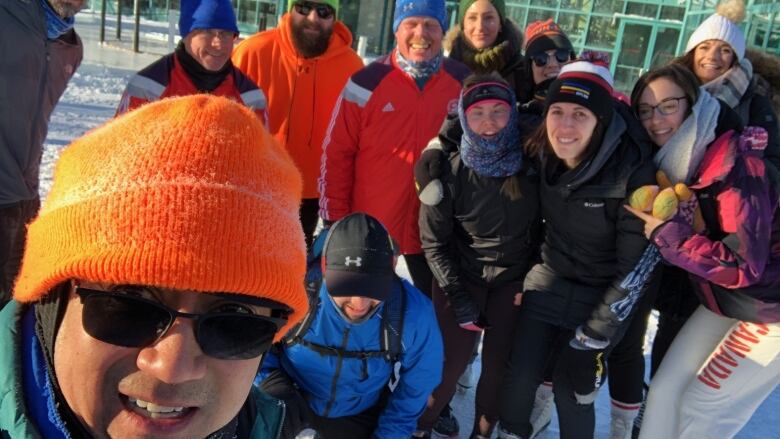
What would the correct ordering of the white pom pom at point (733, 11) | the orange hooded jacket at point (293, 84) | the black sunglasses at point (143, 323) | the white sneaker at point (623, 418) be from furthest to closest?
the orange hooded jacket at point (293, 84) → the white pom pom at point (733, 11) → the white sneaker at point (623, 418) → the black sunglasses at point (143, 323)

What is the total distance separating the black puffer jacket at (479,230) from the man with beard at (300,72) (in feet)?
3.62

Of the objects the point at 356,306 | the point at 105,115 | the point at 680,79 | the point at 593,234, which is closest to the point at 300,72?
the point at 356,306

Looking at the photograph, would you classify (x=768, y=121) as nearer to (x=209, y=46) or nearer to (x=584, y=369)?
(x=584, y=369)

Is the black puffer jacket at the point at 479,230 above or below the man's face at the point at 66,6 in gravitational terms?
below

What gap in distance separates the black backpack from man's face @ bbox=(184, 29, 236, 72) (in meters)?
1.30

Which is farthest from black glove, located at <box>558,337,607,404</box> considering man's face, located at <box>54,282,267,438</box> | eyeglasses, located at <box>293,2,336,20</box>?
eyeglasses, located at <box>293,2,336,20</box>

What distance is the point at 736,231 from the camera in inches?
94.8

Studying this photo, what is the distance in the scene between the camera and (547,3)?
16.8 meters

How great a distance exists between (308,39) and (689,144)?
7.23ft

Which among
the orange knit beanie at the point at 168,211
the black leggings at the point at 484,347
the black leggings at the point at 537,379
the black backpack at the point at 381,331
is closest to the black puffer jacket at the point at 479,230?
the black leggings at the point at 484,347

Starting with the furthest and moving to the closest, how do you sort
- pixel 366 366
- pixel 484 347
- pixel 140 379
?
pixel 484 347 < pixel 366 366 < pixel 140 379

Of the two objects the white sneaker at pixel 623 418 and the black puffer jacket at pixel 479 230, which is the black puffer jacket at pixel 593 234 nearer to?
the black puffer jacket at pixel 479 230

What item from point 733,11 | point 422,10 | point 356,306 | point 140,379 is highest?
point 733,11

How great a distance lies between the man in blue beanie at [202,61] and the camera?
3043mm
